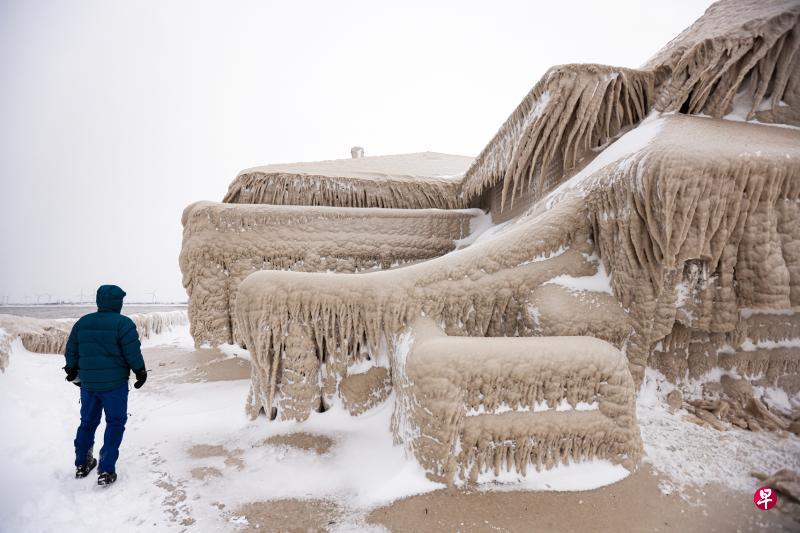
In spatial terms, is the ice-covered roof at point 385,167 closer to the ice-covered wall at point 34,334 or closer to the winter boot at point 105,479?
the ice-covered wall at point 34,334

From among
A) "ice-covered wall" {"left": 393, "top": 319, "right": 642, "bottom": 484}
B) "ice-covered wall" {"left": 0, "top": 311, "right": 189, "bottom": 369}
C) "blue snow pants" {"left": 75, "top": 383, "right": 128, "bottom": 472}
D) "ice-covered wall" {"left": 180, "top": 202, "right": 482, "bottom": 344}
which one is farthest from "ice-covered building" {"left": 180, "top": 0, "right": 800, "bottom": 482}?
"ice-covered wall" {"left": 0, "top": 311, "right": 189, "bottom": 369}

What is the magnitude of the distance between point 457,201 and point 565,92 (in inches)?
132

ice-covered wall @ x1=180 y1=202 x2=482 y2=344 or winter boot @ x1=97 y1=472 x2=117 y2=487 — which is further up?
ice-covered wall @ x1=180 y1=202 x2=482 y2=344

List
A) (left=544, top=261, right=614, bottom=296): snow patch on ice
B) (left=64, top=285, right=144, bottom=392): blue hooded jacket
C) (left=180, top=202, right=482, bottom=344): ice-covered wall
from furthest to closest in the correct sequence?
(left=180, top=202, right=482, bottom=344): ice-covered wall
(left=544, top=261, right=614, bottom=296): snow patch on ice
(left=64, top=285, right=144, bottom=392): blue hooded jacket

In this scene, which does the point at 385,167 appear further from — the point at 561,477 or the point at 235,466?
the point at 561,477

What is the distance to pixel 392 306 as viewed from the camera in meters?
3.12

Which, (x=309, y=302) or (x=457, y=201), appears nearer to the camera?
(x=309, y=302)

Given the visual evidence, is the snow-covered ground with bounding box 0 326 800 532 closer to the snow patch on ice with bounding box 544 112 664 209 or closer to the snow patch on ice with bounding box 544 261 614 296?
the snow patch on ice with bounding box 544 261 614 296

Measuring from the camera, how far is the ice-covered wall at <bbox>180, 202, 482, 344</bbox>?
17.4ft

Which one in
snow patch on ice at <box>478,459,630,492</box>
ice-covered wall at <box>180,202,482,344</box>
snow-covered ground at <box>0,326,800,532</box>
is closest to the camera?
snow-covered ground at <box>0,326,800,532</box>

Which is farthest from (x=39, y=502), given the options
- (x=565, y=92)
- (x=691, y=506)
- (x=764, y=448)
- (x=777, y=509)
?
(x=565, y=92)

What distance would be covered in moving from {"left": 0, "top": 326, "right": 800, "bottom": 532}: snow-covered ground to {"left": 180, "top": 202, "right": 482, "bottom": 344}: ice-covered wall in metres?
2.00

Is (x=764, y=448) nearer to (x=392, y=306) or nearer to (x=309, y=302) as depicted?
(x=392, y=306)

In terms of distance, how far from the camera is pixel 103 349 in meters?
2.50
